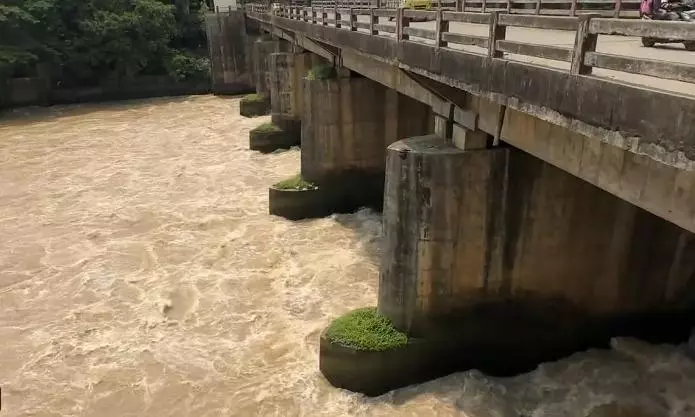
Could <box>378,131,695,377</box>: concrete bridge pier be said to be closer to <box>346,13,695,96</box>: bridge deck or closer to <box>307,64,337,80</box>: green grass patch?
<box>346,13,695,96</box>: bridge deck

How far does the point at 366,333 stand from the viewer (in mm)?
10562

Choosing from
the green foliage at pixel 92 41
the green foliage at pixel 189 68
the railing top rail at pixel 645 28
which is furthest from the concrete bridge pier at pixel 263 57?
the railing top rail at pixel 645 28

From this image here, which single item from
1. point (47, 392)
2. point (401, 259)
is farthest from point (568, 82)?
point (47, 392)

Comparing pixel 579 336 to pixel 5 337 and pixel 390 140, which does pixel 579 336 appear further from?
pixel 5 337

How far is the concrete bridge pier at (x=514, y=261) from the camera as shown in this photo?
10.0 m

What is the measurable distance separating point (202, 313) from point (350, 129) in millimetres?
8024

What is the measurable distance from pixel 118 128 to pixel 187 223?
18602 mm

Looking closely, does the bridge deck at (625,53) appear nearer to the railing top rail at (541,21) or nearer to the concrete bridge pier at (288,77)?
the railing top rail at (541,21)

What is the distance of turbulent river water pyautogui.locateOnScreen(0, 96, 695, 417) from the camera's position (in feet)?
34.3

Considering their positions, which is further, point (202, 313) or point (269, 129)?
point (269, 129)

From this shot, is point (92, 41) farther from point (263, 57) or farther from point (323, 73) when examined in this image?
point (323, 73)

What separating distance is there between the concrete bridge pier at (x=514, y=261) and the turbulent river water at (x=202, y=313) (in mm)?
560

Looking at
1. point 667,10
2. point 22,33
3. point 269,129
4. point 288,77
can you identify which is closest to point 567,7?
point 667,10

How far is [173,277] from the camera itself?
1566cm
